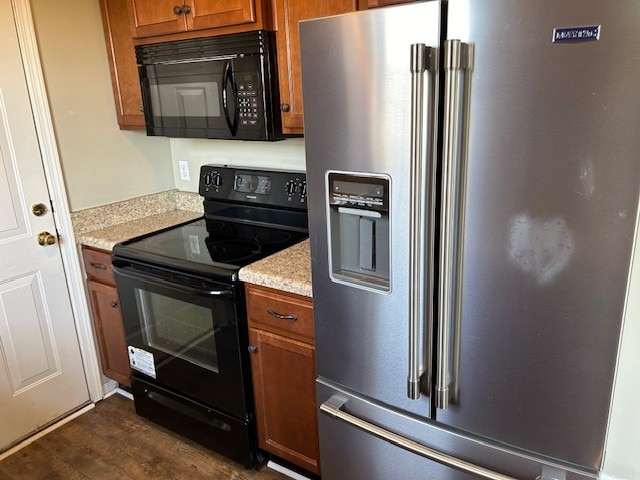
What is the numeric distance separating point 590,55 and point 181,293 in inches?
63.8

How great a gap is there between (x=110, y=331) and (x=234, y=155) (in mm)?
1090

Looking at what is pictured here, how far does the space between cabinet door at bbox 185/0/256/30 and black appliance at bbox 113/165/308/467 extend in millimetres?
693

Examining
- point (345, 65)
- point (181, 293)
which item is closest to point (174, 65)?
point (181, 293)

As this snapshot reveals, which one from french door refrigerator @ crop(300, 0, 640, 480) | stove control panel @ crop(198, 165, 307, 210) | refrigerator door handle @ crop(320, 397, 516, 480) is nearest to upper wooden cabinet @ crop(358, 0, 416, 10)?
french door refrigerator @ crop(300, 0, 640, 480)

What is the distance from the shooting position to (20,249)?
2.22 m

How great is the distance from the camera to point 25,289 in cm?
227

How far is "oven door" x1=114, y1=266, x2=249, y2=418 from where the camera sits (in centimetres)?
190

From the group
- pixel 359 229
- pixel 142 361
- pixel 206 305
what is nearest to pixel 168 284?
pixel 206 305

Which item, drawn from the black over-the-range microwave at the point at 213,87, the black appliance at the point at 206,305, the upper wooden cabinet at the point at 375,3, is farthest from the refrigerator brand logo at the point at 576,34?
the black appliance at the point at 206,305

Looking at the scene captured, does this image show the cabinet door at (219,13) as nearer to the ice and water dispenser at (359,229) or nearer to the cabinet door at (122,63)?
the cabinet door at (122,63)

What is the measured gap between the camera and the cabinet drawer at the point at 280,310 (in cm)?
171

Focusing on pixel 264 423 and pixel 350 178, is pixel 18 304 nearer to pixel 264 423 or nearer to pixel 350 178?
pixel 264 423

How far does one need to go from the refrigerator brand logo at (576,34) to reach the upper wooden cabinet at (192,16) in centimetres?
116

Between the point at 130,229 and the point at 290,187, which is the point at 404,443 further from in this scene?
the point at 130,229
